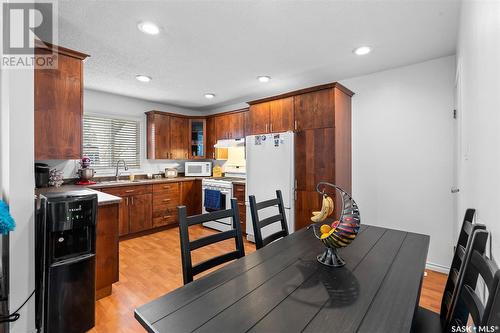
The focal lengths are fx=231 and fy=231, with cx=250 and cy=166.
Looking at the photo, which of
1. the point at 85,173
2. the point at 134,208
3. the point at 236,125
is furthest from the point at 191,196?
the point at 85,173

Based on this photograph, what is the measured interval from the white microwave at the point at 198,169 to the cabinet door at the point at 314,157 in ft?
8.02

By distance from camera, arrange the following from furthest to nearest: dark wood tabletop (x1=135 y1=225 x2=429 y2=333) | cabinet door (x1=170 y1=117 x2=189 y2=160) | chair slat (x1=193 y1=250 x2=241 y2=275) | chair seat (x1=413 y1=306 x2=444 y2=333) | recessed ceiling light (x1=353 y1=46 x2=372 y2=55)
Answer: cabinet door (x1=170 y1=117 x2=189 y2=160)
recessed ceiling light (x1=353 y1=46 x2=372 y2=55)
chair slat (x1=193 y1=250 x2=241 y2=275)
chair seat (x1=413 y1=306 x2=444 y2=333)
dark wood tabletop (x1=135 y1=225 x2=429 y2=333)

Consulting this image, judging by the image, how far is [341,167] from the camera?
3.05 meters

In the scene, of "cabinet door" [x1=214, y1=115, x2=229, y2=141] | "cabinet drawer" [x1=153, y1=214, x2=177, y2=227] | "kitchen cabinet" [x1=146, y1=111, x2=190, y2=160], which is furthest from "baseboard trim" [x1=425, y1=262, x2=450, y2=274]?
"kitchen cabinet" [x1=146, y1=111, x2=190, y2=160]

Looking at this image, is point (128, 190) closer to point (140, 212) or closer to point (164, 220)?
point (140, 212)

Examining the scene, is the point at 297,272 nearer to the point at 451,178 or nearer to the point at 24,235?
the point at 24,235

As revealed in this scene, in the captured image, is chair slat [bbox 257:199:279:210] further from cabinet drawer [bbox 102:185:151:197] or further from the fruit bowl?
cabinet drawer [bbox 102:185:151:197]

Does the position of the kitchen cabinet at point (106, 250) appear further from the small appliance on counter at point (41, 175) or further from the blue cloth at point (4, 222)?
the small appliance on counter at point (41, 175)

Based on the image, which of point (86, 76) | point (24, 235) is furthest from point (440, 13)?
point (86, 76)

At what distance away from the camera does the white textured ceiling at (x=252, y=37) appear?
1796mm

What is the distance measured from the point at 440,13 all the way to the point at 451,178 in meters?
1.73

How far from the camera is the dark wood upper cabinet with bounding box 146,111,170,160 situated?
4.55 meters

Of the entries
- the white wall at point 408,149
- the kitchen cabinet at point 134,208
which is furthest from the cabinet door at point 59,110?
the white wall at point 408,149

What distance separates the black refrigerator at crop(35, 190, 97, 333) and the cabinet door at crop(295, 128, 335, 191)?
7.95 ft
